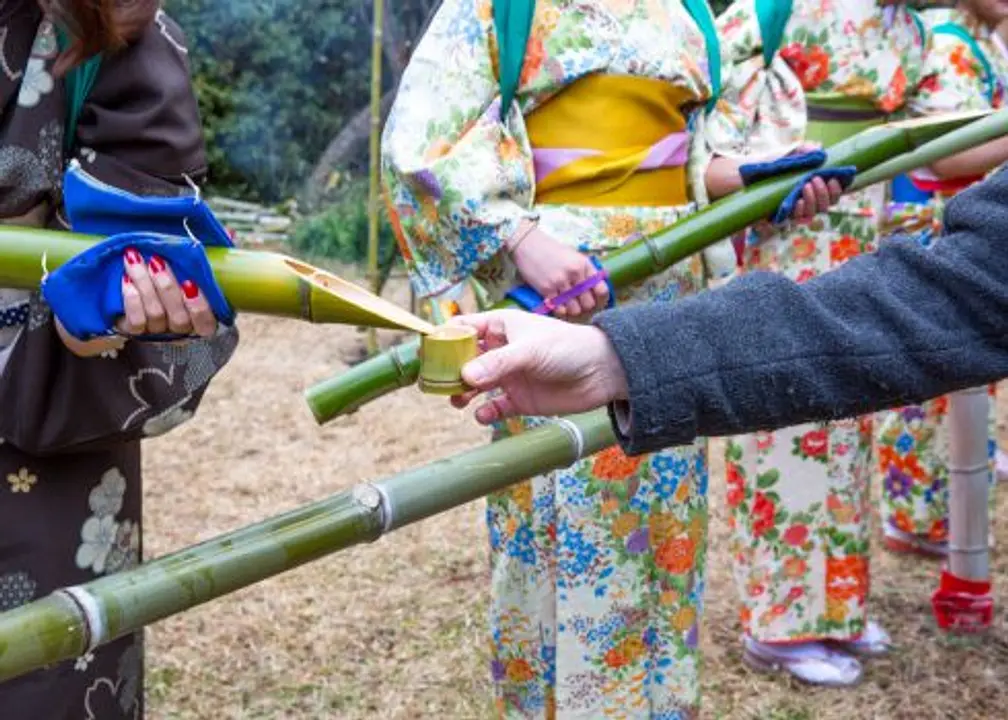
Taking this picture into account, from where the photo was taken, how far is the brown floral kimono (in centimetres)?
155

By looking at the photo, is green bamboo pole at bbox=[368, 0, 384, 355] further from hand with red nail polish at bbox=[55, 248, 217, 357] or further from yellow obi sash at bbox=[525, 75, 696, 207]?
hand with red nail polish at bbox=[55, 248, 217, 357]

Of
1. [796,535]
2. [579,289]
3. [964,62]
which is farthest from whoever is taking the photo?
[964,62]

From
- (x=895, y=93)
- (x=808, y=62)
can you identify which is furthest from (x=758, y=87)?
(x=895, y=93)

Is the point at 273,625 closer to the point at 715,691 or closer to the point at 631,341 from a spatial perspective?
the point at 715,691

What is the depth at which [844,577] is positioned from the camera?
3.10 metres

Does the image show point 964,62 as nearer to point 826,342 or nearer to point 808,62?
point 808,62

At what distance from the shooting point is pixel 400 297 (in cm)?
740

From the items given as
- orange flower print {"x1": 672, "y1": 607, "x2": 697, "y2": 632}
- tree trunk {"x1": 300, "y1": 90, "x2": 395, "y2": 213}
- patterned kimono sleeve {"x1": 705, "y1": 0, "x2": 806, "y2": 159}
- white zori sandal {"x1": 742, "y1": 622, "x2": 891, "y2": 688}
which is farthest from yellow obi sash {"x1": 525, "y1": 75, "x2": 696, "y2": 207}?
tree trunk {"x1": 300, "y1": 90, "x2": 395, "y2": 213}

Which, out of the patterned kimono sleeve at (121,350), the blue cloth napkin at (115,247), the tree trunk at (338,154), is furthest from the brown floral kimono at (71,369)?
the tree trunk at (338,154)

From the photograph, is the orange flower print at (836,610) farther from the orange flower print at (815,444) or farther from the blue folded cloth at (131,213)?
the blue folded cloth at (131,213)

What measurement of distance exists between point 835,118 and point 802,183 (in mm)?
845

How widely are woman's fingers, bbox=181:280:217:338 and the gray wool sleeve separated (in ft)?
1.28

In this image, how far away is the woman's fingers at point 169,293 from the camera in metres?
1.28

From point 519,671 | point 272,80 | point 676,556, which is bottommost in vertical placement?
point 519,671
